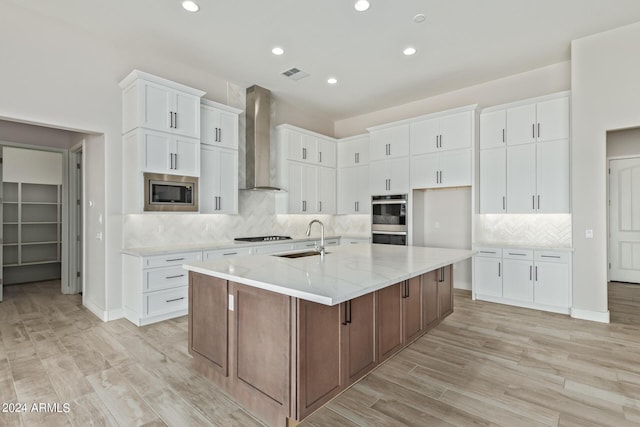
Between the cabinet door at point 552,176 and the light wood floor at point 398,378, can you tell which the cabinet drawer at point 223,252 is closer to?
the light wood floor at point 398,378

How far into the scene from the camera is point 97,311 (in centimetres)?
416

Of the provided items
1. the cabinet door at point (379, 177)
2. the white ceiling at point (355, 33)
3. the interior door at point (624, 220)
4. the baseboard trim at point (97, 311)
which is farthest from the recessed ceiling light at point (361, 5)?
the interior door at point (624, 220)

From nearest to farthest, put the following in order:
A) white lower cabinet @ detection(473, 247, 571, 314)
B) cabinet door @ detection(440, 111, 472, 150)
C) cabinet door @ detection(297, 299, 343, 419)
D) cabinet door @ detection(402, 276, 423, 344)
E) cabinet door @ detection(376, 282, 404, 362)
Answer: cabinet door @ detection(297, 299, 343, 419) < cabinet door @ detection(376, 282, 404, 362) < cabinet door @ detection(402, 276, 423, 344) < white lower cabinet @ detection(473, 247, 571, 314) < cabinet door @ detection(440, 111, 472, 150)

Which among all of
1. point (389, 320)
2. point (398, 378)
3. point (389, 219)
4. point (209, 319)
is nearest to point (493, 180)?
point (389, 219)

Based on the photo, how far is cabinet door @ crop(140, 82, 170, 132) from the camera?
12.7ft

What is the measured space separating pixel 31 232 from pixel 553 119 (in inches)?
358

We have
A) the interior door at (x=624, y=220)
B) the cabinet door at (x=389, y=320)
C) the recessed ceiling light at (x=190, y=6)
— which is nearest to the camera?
the cabinet door at (x=389, y=320)

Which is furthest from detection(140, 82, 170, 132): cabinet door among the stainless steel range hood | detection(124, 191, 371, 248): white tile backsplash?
the stainless steel range hood

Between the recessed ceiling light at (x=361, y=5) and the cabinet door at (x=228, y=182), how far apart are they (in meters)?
2.69

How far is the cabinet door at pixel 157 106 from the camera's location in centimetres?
386

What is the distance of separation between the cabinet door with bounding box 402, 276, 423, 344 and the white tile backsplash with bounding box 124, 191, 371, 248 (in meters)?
3.30

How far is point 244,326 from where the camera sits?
2.16 meters

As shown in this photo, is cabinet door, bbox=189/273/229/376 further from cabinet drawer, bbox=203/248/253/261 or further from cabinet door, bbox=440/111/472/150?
cabinet door, bbox=440/111/472/150

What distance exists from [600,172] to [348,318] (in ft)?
12.8
